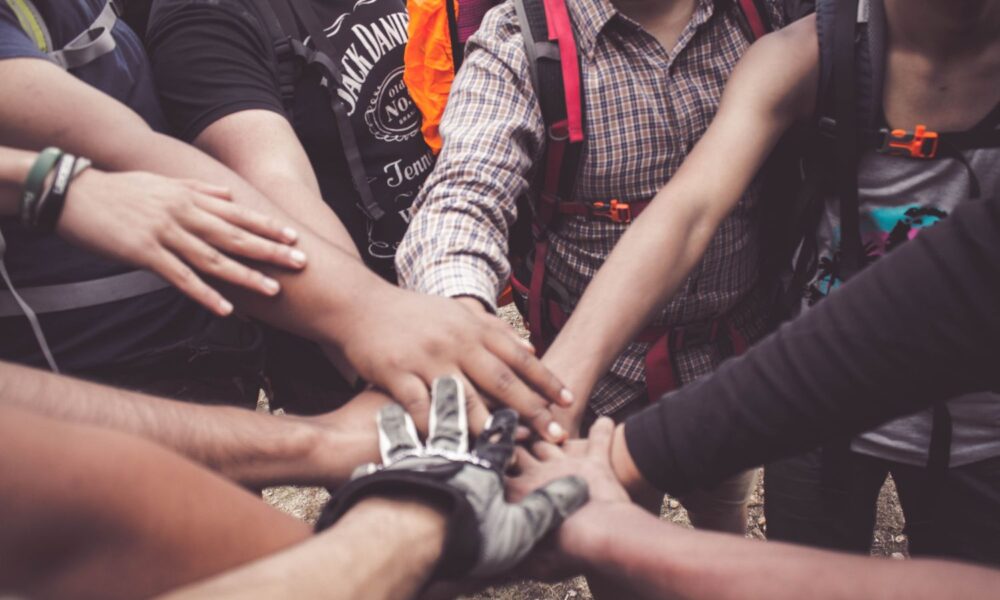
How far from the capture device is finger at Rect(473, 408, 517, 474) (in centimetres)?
162

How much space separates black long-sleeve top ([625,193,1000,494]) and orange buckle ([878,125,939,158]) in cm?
65

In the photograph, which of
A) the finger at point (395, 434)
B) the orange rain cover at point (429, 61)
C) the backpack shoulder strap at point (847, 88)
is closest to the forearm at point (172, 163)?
the finger at point (395, 434)

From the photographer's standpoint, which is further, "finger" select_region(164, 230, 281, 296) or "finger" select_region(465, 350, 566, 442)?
"finger" select_region(465, 350, 566, 442)

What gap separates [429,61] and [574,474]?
159 centimetres

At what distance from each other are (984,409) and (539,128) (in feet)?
4.85

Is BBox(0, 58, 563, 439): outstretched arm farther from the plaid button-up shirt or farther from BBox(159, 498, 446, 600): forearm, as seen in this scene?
BBox(159, 498, 446, 600): forearm

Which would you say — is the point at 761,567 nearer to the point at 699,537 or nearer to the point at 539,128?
the point at 699,537

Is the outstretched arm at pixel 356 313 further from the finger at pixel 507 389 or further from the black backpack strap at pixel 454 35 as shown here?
the black backpack strap at pixel 454 35

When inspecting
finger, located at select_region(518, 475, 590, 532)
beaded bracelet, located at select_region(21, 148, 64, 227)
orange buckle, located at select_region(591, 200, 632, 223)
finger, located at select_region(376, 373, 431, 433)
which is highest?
beaded bracelet, located at select_region(21, 148, 64, 227)

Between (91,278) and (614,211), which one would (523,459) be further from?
(91,278)

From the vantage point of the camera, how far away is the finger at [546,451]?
5.94ft

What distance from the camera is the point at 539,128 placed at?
229cm

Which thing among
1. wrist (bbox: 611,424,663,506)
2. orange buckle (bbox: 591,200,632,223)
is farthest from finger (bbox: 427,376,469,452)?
orange buckle (bbox: 591,200,632,223)

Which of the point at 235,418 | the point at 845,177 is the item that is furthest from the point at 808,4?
the point at 235,418
